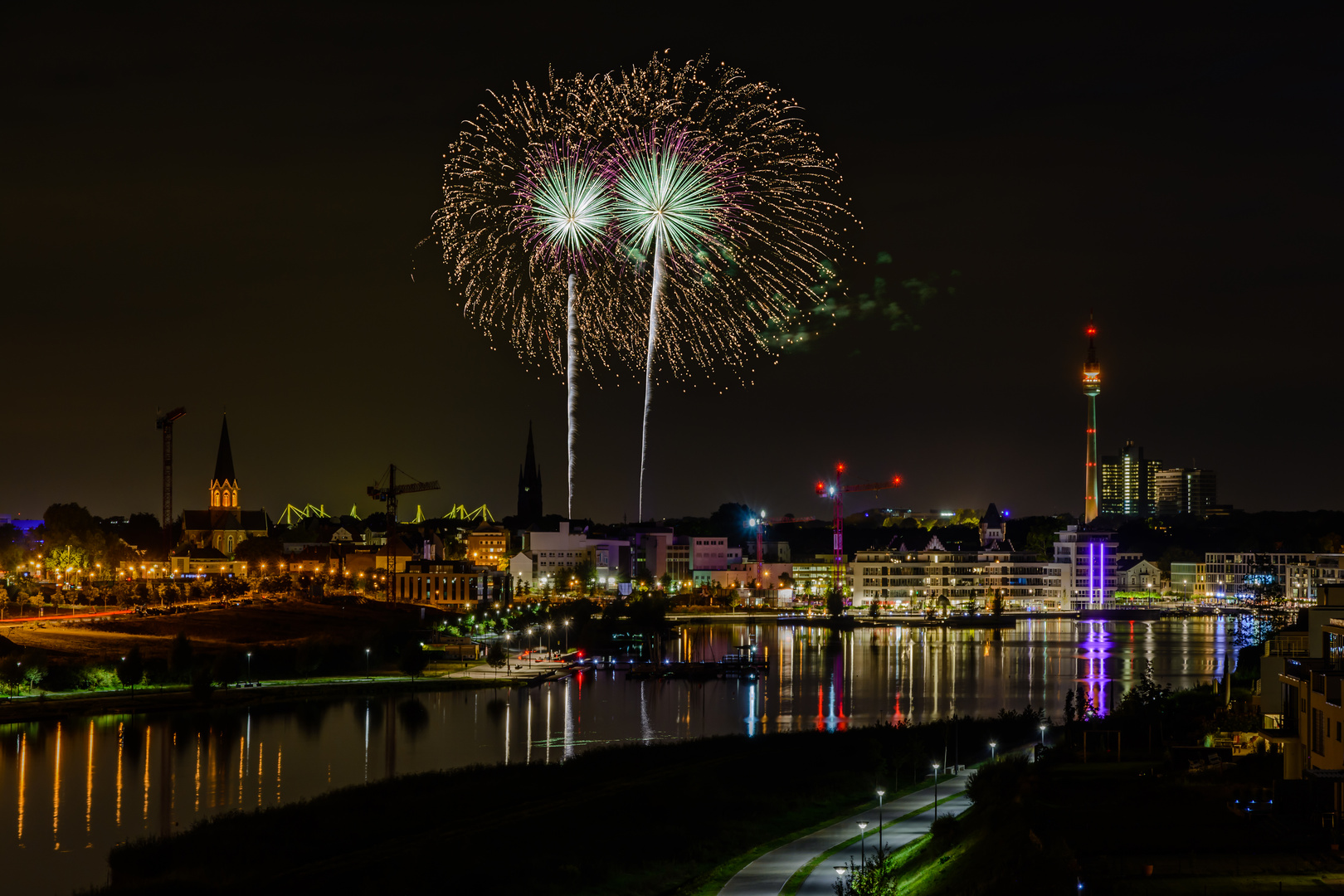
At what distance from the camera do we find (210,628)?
3928 centimetres

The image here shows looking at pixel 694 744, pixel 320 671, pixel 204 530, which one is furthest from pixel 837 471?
pixel 694 744

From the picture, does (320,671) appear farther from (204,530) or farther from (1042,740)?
(204,530)

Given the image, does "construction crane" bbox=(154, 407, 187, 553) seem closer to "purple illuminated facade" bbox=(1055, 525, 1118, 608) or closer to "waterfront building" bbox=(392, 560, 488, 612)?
"waterfront building" bbox=(392, 560, 488, 612)

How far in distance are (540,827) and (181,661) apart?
59.2 ft

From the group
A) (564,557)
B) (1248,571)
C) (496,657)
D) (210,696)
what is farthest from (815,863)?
(1248,571)

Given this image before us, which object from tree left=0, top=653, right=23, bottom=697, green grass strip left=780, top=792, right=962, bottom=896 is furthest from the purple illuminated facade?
green grass strip left=780, top=792, right=962, bottom=896

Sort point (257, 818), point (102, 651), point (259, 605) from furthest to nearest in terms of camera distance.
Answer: point (259, 605) → point (102, 651) → point (257, 818)

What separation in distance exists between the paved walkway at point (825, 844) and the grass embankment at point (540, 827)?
0.58m

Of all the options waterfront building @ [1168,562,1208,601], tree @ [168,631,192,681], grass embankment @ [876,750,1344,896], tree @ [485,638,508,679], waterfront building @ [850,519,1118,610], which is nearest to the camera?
grass embankment @ [876,750,1344,896]

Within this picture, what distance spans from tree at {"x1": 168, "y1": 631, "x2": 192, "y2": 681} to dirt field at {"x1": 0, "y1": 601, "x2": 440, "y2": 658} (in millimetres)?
2243

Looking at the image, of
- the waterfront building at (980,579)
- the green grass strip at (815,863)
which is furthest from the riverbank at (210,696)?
the waterfront building at (980,579)

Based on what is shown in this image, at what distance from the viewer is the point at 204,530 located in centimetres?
7150

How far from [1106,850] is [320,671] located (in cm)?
2745

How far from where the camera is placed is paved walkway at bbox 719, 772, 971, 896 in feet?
42.9
